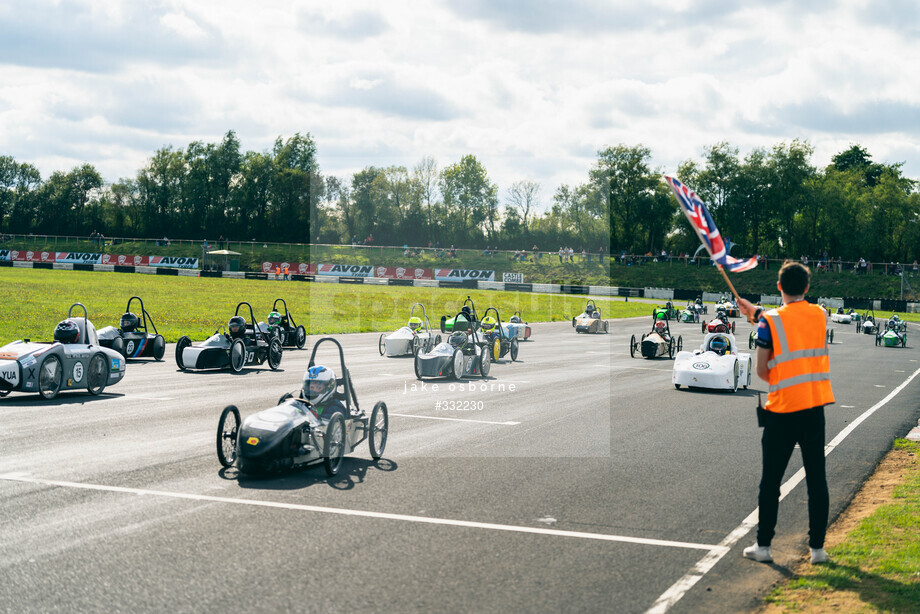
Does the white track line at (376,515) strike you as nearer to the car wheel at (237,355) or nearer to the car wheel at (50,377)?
the car wheel at (50,377)

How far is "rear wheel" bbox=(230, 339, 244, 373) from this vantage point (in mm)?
18578

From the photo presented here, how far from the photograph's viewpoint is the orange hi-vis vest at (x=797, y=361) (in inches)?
255

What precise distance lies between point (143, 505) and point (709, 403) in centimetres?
1118

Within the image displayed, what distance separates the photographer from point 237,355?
18.6 meters

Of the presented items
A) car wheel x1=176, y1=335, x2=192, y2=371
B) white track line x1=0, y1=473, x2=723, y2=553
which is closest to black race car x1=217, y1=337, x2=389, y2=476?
white track line x1=0, y1=473, x2=723, y2=553

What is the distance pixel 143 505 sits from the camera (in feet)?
24.8

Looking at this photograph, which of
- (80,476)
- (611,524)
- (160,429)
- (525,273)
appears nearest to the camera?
(611,524)

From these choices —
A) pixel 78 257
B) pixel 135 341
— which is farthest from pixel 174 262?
pixel 135 341

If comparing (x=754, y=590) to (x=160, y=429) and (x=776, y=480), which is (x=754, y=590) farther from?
(x=160, y=429)

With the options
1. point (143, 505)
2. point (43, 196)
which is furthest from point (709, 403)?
point (43, 196)

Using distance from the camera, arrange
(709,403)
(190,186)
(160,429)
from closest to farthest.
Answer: (160,429) < (709,403) < (190,186)

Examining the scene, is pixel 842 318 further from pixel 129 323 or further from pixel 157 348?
pixel 129 323

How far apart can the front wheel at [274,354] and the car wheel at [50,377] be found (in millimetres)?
6204

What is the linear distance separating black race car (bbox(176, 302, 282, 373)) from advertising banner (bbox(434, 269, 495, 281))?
54.2 m
